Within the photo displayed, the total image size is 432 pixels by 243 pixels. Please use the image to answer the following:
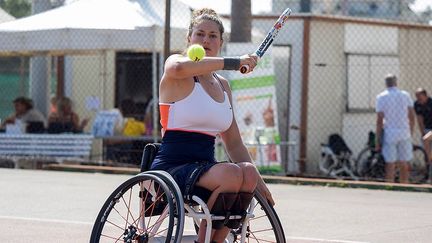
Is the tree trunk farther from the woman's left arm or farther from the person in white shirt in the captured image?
the woman's left arm

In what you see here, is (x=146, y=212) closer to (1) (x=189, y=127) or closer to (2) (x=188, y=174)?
(2) (x=188, y=174)

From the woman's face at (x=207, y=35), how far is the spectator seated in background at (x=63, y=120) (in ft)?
40.2

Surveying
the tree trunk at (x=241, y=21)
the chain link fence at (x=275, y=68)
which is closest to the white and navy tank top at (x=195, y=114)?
the chain link fence at (x=275, y=68)

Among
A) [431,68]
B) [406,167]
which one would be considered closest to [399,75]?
[431,68]

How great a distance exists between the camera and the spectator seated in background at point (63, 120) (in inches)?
719

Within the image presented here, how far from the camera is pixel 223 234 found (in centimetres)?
585

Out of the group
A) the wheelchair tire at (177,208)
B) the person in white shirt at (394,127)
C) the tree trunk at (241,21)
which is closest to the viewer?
the wheelchair tire at (177,208)

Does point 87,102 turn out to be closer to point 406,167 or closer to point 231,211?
point 406,167

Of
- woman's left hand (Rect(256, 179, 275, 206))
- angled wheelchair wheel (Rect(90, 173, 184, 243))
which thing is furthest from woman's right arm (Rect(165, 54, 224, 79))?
woman's left hand (Rect(256, 179, 275, 206))

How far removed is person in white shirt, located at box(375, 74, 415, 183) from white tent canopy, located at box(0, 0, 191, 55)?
3272 mm

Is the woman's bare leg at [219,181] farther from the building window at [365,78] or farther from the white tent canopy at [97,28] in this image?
the building window at [365,78]

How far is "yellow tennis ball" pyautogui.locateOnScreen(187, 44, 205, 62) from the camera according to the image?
5816 mm

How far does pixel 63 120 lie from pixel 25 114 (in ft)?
2.50

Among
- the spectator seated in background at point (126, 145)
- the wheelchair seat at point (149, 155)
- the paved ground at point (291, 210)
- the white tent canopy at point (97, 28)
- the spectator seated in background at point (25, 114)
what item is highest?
the white tent canopy at point (97, 28)
